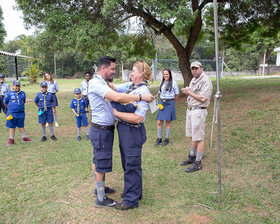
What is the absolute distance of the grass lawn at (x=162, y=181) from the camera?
10.9 ft

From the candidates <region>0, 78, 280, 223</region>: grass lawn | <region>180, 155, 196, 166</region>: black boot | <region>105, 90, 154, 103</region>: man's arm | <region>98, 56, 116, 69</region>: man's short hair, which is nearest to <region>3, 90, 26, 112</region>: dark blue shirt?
<region>0, 78, 280, 223</region>: grass lawn

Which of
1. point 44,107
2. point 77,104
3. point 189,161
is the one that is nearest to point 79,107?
point 77,104

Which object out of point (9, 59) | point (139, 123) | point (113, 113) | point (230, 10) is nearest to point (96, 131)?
point (113, 113)

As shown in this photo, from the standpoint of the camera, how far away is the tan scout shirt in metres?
4.43

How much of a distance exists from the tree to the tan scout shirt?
4.02 metres

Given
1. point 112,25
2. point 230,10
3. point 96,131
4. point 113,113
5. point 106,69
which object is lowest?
point 96,131

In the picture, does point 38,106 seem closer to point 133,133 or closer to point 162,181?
point 162,181

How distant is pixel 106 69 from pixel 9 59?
3241 cm

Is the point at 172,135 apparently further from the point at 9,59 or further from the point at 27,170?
the point at 9,59

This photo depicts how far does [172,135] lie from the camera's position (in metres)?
7.14

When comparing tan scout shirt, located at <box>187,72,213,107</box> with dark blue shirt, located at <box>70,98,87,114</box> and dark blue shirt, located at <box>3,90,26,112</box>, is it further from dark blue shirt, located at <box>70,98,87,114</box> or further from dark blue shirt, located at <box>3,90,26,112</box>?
dark blue shirt, located at <box>3,90,26,112</box>

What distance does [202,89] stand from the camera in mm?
4469

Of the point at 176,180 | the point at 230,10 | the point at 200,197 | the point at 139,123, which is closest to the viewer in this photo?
the point at 139,123

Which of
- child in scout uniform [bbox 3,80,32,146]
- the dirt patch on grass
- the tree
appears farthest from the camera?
the tree
